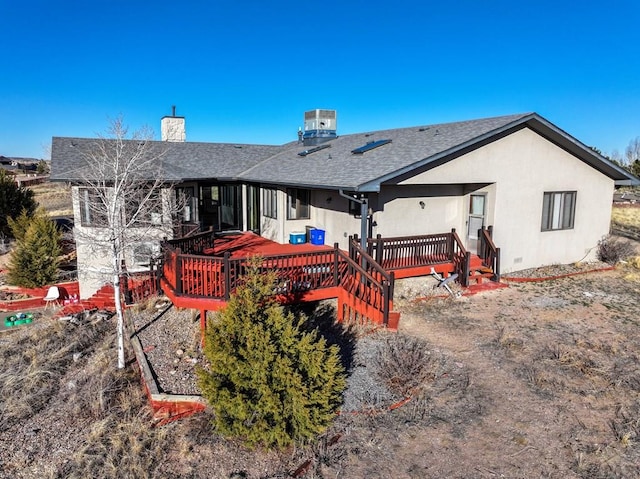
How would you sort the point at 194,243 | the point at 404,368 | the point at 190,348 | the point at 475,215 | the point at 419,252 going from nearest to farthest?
the point at 404,368 < the point at 190,348 < the point at 194,243 < the point at 419,252 < the point at 475,215

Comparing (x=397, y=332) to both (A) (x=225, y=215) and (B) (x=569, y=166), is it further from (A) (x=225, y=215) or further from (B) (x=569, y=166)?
(A) (x=225, y=215)

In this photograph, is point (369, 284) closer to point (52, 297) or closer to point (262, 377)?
point (262, 377)

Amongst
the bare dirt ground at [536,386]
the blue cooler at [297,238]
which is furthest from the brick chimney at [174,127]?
the bare dirt ground at [536,386]

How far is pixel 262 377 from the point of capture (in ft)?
19.4

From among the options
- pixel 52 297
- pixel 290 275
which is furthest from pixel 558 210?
pixel 52 297

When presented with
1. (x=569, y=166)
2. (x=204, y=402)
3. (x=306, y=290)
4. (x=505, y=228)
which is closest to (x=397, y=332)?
(x=306, y=290)

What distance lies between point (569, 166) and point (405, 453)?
12165 millimetres

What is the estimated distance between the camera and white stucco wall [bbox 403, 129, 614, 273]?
12750 mm

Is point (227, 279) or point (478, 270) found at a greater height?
point (227, 279)

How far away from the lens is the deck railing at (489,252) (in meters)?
12.8

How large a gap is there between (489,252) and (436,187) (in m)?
2.41

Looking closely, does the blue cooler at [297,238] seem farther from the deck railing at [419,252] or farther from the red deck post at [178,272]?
the red deck post at [178,272]

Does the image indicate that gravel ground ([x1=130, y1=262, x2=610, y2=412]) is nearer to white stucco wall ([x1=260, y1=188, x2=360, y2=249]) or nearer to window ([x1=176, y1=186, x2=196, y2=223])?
white stucco wall ([x1=260, y1=188, x2=360, y2=249])

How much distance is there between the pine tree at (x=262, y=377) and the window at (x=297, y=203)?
29.3 ft
